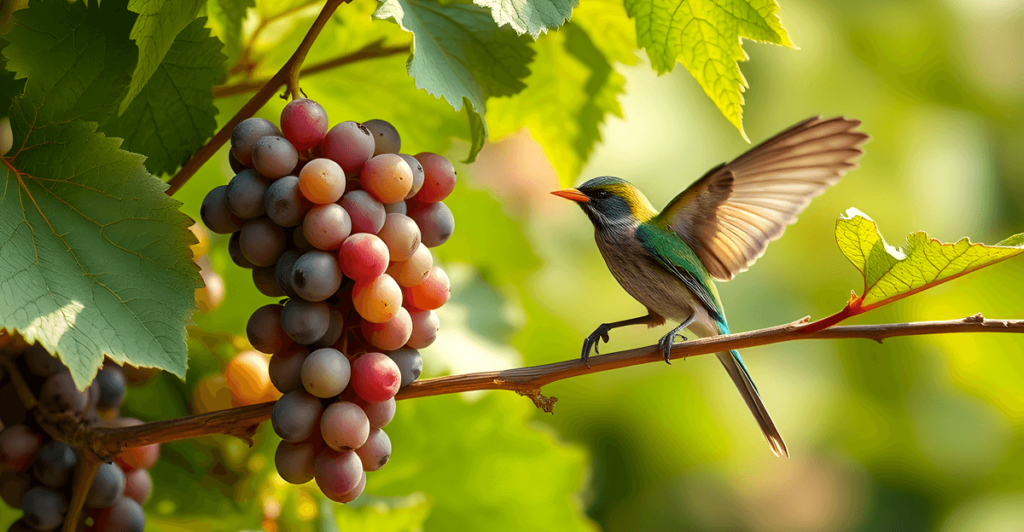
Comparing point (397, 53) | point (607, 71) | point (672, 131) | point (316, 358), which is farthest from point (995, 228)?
point (316, 358)

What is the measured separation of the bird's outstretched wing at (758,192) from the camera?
1.97ft

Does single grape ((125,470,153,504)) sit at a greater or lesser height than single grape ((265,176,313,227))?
lesser

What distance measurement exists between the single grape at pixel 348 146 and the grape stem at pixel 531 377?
0.47 ft

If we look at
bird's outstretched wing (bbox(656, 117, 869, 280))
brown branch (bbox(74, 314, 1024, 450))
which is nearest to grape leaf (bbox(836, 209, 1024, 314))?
brown branch (bbox(74, 314, 1024, 450))

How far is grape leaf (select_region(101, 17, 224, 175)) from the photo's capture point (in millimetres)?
514

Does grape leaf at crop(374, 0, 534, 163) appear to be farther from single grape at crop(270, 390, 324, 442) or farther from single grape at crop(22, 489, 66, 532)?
single grape at crop(22, 489, 66, 532)

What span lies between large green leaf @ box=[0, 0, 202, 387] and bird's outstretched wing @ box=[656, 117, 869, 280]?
1.32 feet

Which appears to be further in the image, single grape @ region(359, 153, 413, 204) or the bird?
the bird

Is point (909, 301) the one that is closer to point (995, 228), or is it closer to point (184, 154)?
point (995, 228)

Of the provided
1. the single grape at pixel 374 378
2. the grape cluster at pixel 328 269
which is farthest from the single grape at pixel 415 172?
the single grape at pixel 374 378

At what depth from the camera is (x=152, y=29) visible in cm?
42

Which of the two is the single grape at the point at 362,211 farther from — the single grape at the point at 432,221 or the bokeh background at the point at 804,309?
the bokeh background at the point at 804,309

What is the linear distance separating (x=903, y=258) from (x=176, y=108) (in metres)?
0.48

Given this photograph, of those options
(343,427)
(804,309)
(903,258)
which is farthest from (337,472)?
(804,309)
